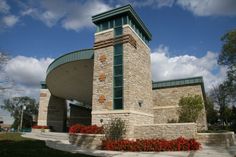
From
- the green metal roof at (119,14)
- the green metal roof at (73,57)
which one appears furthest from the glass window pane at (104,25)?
the green metal roof at (73,57)

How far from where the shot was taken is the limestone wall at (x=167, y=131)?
14.8m

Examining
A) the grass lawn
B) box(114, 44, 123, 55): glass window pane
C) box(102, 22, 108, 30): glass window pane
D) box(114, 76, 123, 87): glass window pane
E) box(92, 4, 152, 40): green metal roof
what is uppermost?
box(92, 4, 152, 40): green metal roof

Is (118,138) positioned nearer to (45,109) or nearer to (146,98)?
(146,98)

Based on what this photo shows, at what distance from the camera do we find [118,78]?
17234mm

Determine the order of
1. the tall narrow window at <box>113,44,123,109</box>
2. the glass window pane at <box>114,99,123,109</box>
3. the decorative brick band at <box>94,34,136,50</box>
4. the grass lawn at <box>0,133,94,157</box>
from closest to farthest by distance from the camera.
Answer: the grass lawn at <box>0,133,94,157</box> → the glass window pane at <box>114,99,123,109</box> → the tall narrow window at <box>113,44,123,109</box> → the decorative brick band at <box>94,34,136,50</box>

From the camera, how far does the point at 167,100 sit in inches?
955

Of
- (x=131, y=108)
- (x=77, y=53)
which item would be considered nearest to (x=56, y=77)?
(x=77, y=53)

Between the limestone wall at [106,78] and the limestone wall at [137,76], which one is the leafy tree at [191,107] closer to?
the limestone wall at [137,76]

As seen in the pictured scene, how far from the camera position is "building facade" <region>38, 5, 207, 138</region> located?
16469mm

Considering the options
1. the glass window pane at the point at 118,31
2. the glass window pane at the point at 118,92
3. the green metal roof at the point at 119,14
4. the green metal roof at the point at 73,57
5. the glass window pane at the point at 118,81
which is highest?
the green metal roof at the point at 119,14

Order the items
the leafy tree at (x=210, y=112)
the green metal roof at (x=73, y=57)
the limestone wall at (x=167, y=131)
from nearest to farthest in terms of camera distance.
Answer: the limestone wall at (x=167, y=131) → the green metal roof at (x=73, y=57) → the leafy tree at (x=210, y=112)

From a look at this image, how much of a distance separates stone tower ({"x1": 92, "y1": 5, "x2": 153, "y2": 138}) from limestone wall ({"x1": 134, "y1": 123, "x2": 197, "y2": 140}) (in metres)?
0.73

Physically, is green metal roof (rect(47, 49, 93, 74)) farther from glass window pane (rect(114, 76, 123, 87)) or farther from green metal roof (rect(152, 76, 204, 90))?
green metal roof (rect(152, 76, 204, 90))

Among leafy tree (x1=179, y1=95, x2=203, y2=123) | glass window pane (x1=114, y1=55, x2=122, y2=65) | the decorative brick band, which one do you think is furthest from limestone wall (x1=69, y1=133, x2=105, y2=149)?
leafy tree (x1=179, y1=95, x2=203, y2=123)
